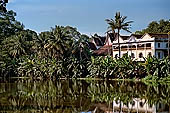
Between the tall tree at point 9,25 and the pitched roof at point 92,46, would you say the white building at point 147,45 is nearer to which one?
the pitched roof at point 92,46

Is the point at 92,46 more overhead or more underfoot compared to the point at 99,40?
more underfoot

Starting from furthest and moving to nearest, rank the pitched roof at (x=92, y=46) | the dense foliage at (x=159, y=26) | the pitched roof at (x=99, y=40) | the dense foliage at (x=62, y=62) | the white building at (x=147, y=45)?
the pitched roof at (x=99, y=40) < the pitched roof at (x=92, y=46) < the dense foliage at (x=159, y=26) < the white building at (x=147, y=45) < the dense foliage at (x=62, y=62)

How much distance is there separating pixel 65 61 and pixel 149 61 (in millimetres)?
15214

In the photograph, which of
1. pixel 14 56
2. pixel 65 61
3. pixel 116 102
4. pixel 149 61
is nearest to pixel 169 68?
pixel 149 61

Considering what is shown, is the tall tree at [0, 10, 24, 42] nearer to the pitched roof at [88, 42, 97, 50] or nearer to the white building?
the pitched roof at [88, 42, 97, 50]

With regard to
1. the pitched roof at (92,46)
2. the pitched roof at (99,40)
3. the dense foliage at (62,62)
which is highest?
the pitched roof at (99,40)

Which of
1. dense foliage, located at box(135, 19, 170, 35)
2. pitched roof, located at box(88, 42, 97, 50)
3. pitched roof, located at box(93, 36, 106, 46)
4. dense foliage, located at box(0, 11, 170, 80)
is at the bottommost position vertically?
dense foliage, located at box(0, 11, 170, 80)

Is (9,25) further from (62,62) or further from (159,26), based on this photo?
(159,26)

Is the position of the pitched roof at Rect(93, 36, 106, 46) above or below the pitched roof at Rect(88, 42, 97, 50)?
Answer: above

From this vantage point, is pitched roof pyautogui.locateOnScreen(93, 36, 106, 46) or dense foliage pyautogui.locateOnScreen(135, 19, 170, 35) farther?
pitched roof pyautogui.locateOnScreen(93, 36, 106, 46)

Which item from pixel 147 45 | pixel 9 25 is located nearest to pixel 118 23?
pixel 147 45

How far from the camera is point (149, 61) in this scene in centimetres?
4419

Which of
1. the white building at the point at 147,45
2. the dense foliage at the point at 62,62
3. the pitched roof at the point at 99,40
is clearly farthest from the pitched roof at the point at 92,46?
the white building at the point at 147,45

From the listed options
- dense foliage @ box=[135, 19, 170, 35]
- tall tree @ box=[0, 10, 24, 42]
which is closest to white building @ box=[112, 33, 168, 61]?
dense foliage @ box=[135, 19, 170, 35]
